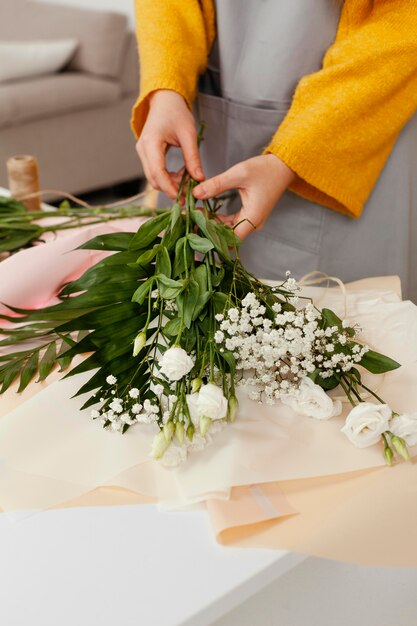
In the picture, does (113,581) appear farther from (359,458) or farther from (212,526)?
(359,458)

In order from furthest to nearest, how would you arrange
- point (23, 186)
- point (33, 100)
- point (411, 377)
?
point (33, 100)
point (23, 186)
point (411, 377)

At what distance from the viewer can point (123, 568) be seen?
57 cm

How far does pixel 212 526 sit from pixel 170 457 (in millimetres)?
76

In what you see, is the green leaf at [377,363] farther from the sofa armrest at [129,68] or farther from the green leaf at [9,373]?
the sofa armrest at [129,68]

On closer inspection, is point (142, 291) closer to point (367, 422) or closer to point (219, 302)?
point (219, 302)

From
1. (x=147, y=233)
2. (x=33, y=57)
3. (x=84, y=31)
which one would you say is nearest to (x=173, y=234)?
(x=147, y=233)

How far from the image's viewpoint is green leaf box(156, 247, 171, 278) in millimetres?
748

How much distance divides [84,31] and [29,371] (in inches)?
120

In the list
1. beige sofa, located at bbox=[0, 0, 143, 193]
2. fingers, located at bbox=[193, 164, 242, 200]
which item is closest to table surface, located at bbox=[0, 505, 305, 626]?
fingers, located at bbox=[193, 164, 242, 200]

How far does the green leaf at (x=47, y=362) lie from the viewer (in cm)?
76

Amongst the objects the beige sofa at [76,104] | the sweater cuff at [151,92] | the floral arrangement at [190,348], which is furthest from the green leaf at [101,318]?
the beige sofa at [76,104]

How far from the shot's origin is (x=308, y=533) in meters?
0.59

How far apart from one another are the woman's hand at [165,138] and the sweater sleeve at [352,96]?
0.12 metres

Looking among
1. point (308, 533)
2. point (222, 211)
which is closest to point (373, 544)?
point (308, 533)
